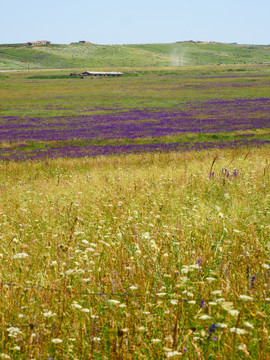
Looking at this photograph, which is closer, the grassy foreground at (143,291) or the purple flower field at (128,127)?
the grassy foreground at (143,291)

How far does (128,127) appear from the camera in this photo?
2931 centimetres

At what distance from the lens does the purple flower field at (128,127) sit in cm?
2041

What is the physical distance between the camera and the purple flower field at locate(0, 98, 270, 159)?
20406 mm

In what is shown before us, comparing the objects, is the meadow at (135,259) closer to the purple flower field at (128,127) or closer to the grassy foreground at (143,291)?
the grassy foreground at (143,291)

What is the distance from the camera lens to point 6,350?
9.31ft

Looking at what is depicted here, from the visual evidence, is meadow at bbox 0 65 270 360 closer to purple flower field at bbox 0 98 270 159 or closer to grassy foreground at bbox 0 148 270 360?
grassy foreground at bbox 0 148 270 360

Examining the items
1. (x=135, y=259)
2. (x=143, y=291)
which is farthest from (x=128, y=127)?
(x=143, y=291)

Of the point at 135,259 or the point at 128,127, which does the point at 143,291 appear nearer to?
the point at 135,259

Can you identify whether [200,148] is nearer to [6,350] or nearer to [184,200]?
[184,200]

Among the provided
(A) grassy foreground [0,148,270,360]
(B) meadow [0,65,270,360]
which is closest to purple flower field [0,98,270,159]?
(B) meadow [0,65,270,360]

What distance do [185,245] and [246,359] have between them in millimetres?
1914

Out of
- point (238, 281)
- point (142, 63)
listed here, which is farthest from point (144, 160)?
point (142, 63)

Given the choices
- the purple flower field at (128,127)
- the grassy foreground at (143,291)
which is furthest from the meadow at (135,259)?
the purple flower field at (128,127)

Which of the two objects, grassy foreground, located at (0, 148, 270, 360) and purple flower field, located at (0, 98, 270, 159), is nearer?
grassy foreground, located at (0, 148, 270, 360)
